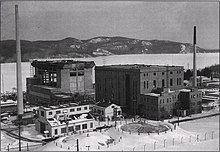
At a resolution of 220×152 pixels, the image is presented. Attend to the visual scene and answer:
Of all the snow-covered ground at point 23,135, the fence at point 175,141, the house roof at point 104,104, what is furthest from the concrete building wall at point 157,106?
the snow-covered ground at point 23,135

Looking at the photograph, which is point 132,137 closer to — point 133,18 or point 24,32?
point 133,18

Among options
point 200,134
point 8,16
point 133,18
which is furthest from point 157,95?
point 8,16

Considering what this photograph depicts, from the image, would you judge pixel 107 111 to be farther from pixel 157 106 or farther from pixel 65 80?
pixel 65 80

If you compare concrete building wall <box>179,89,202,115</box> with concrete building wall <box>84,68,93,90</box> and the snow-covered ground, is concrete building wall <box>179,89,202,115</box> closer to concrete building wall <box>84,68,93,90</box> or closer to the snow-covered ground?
concrete building wall <box>84,68,93,90</box>

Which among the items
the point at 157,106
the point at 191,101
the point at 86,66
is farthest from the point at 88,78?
the point at 191,101

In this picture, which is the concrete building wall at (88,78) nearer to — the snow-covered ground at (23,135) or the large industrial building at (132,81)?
the large industrial building at (132,81)
